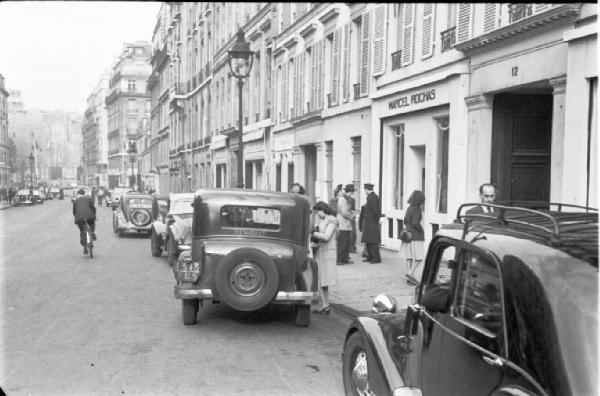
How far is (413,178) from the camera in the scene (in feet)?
55.8

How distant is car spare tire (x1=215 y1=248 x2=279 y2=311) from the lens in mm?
7941

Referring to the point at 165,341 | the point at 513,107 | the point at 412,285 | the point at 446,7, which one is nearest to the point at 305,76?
the point at 446,7

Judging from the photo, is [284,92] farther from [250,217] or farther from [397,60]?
[250,217]

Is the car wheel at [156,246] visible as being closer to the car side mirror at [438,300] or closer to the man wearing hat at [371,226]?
the man wearing hat at [371,226]

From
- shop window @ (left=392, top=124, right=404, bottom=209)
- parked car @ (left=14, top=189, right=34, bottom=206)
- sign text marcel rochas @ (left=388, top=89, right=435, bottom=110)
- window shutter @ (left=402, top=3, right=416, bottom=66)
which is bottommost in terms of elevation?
A: parked car @ (left=14, top=189, right=34, bottom=206)

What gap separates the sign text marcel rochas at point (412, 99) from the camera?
15.4m

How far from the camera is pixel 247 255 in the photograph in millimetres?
7969

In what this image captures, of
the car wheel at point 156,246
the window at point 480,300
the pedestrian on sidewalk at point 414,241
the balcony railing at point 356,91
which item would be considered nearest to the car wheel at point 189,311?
the pedestrian on sidewalk at point 414,241

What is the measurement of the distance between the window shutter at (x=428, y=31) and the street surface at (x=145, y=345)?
26.2 feet

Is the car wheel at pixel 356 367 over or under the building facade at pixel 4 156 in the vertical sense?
under

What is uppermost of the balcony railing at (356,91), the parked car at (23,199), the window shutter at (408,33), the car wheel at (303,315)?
the window shutter at (408,33)

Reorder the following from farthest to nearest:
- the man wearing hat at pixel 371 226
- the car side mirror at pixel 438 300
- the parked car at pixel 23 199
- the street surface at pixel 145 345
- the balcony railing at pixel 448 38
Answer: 1. the parked car at pixel 23 199
2. the man wearing hat at pixel 371 226
3. the balcony railing at pixel 448 38
4. the street surface at pixel 145 345
5. the car side mirror at pixel 438 300

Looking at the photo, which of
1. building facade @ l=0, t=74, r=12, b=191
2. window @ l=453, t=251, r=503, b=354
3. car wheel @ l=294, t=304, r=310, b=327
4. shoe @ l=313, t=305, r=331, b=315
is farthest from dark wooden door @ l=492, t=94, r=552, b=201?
building facade @ l=0, t=74, r=12, b=191

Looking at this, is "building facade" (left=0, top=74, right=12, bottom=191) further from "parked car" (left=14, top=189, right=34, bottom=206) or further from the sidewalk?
the sidewalk
